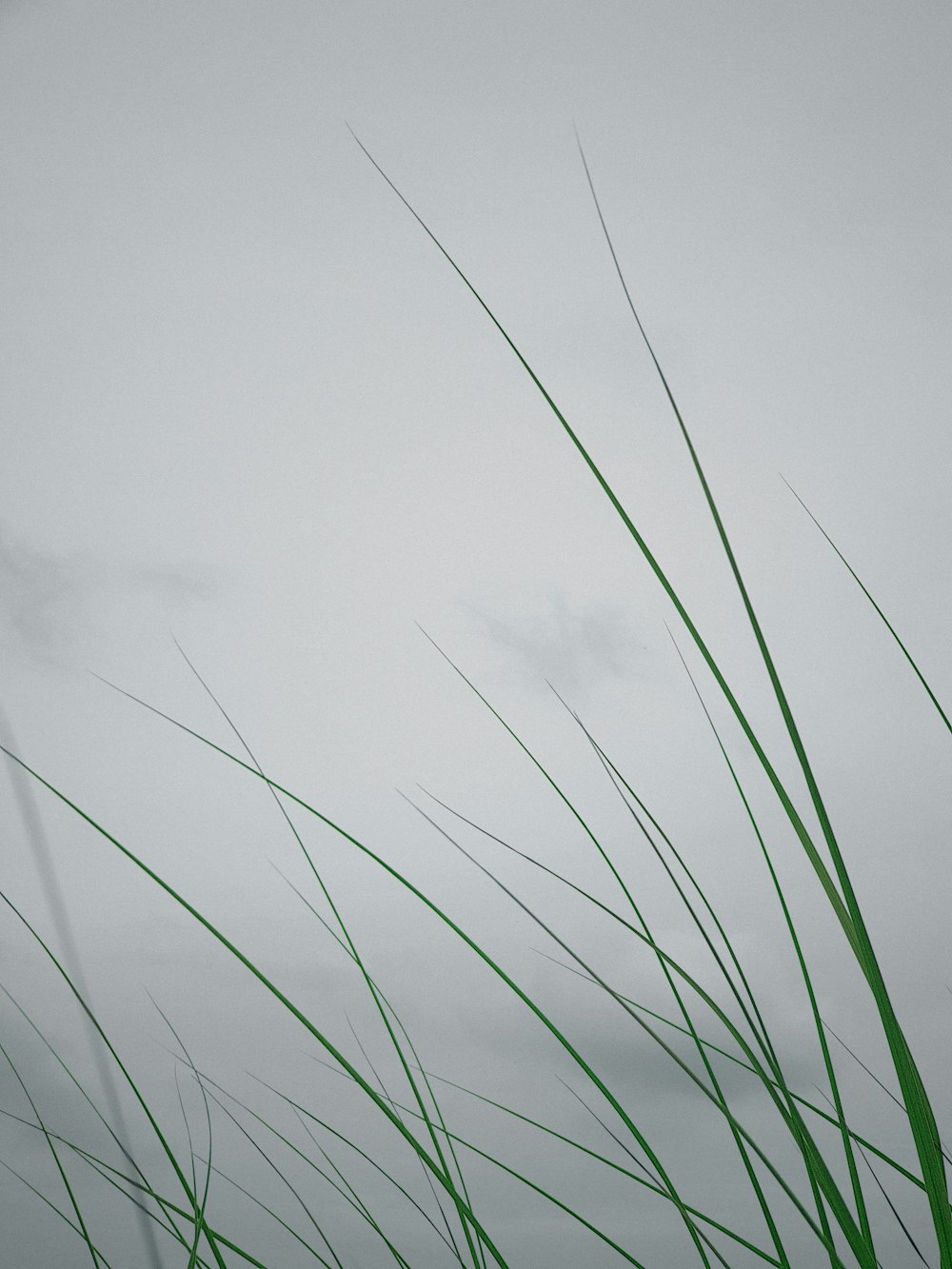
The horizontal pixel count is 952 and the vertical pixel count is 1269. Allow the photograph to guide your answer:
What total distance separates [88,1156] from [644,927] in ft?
1.88

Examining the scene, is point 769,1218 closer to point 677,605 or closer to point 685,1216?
point 685,1216

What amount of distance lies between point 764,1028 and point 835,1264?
4.8 inches

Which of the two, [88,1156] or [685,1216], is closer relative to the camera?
[685,1216]

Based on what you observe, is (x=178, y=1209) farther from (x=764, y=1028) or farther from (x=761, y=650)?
(x=761, y=650)

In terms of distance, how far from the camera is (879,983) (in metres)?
0.36

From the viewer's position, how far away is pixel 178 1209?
63 centimetres

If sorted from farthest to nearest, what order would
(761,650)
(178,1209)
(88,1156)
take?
(88,1156) < (178,1209) < (761,650)

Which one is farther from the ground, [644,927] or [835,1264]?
[644,927]

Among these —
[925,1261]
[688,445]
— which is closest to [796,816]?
[688,445]

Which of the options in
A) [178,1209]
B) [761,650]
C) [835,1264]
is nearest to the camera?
[761,650]

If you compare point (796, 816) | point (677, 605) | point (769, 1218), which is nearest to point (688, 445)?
point (677, 605)

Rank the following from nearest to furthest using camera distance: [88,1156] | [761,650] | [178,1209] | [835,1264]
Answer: [761,650] → [835,1264] → [178,1209] → [88,1156]

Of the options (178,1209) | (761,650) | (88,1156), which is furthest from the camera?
(88,1156)

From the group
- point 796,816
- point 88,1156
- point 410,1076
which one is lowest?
point 88,1156
